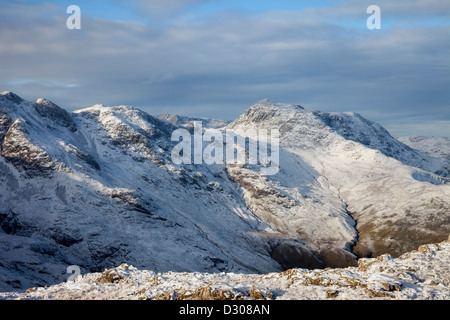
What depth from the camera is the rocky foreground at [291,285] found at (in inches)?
1198

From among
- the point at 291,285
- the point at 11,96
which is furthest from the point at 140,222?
the point at 291,285

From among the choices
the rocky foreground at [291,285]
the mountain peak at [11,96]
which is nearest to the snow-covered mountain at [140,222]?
the mountain peak at [11,96]

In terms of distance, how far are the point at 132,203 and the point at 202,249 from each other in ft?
117

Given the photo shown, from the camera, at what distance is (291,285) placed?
111 feet

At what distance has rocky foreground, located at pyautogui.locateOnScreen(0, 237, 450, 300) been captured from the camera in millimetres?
30431

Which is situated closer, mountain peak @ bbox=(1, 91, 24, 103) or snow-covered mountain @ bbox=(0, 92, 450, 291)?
snow-covered mountain @ bbox=(0, 92, 450, 291)

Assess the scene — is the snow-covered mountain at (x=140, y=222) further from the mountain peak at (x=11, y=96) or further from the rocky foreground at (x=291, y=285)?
the rocky foreground at (x=291, y=285)

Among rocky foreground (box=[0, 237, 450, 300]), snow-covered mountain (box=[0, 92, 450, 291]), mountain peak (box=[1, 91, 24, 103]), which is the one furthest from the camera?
mountain peak (box=[1, 91, 24, 103])

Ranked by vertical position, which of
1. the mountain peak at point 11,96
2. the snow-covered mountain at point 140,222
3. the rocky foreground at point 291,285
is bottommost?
the snow-covered mountain at point 140,222

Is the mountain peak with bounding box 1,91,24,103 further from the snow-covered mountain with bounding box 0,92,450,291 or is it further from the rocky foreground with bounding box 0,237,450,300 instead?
the rocky foreground with bounding box 0,237,450,300

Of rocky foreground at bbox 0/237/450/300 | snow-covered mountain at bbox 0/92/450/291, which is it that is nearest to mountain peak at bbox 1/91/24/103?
snow-covered mountain at bbox 0/92/450/291

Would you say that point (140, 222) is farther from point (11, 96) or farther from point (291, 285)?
point (291, 285)
